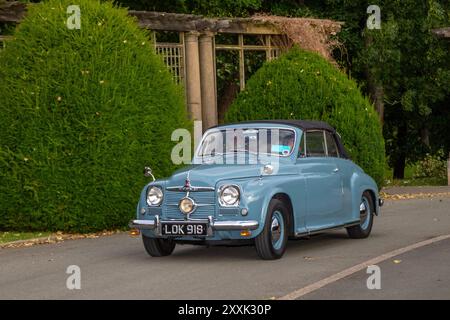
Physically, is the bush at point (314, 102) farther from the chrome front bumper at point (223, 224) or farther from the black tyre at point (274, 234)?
the chrome front bumper at point (223, 224)

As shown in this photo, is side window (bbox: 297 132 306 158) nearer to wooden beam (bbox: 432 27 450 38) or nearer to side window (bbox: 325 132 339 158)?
side window (bbox: 325 132 339 158)

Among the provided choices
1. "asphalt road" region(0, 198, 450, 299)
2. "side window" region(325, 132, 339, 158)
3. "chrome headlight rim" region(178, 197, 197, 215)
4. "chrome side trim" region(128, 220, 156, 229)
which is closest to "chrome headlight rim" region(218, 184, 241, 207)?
"chrome headlight rim" region(178, 197, 197, 215)

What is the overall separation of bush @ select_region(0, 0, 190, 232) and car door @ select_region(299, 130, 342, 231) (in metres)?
3.65

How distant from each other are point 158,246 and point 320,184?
2.23 m

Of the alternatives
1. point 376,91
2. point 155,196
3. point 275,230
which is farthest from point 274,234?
point 376,91

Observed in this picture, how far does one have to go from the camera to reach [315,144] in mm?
13539

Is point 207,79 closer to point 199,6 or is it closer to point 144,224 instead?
point 199,6

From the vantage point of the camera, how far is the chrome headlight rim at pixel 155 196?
39.6ft

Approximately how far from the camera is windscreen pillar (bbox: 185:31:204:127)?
23.3 meters

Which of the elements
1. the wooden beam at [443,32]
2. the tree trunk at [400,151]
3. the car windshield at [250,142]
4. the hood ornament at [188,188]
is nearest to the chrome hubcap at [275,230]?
the hood ornament at [188,188]

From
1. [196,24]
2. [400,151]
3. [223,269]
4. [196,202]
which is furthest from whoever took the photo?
[400,151]
